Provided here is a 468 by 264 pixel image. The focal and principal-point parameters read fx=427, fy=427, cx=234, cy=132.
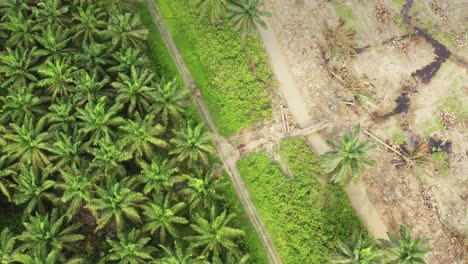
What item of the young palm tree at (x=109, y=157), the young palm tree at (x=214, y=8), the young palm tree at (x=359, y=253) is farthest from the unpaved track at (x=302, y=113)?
the young palm tree at (x=109, y=157)

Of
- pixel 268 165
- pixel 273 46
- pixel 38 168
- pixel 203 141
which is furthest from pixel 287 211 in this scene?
pixel 38 168

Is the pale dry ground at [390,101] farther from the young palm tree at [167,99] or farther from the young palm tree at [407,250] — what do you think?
the young palm tree at [167,99]

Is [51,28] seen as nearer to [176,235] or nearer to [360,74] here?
[176,235]

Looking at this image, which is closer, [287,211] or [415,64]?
[287,211]

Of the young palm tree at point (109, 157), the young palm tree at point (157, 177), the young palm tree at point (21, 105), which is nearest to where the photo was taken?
the young palm tree at point (109, 157)

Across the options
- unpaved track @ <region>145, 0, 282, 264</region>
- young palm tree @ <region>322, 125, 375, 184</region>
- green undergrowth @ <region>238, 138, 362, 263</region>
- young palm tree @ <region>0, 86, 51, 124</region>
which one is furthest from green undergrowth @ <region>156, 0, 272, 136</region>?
young palm tree @ <region>0, 86, 51, 124</region>

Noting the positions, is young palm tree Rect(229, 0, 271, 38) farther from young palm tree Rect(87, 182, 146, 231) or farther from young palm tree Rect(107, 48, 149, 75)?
young palm tree Rect(87, 182, 146, 231)

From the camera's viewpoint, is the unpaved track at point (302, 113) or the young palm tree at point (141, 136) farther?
the unpaved track at point (302, 113)
